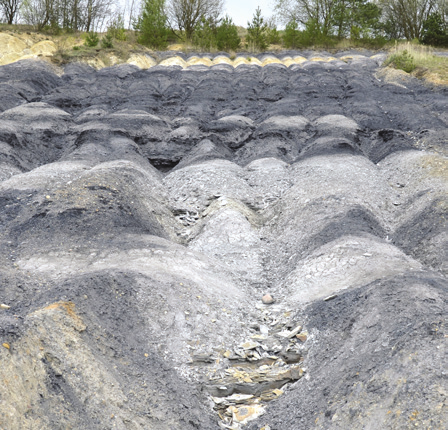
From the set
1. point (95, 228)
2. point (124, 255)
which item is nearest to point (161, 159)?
point (95, 228)

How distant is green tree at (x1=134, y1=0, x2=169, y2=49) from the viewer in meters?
25.6

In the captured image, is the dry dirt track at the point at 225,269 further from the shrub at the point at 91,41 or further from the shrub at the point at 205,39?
the shrub at the point at 205,39

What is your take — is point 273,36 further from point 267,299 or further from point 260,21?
point 267,299

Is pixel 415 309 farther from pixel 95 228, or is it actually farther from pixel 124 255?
pixel 95 228

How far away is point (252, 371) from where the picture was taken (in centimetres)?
398

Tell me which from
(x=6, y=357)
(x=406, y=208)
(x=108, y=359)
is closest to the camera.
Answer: (x=6, y=357)

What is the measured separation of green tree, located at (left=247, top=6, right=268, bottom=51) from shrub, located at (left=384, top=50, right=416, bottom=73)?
1042 cm

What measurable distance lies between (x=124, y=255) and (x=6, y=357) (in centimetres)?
239

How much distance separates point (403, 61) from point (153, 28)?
49.7 ft

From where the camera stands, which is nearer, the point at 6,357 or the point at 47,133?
the point at 6,357

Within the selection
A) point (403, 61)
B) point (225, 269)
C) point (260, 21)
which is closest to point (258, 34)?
point (260, 21)

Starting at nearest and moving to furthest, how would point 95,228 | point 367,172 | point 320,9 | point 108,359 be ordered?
point 108,359 → point 95,228 → point 367,172 → point 320,9

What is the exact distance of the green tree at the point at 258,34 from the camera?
26.2 m

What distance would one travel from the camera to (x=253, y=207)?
Result: 7.73 meters
